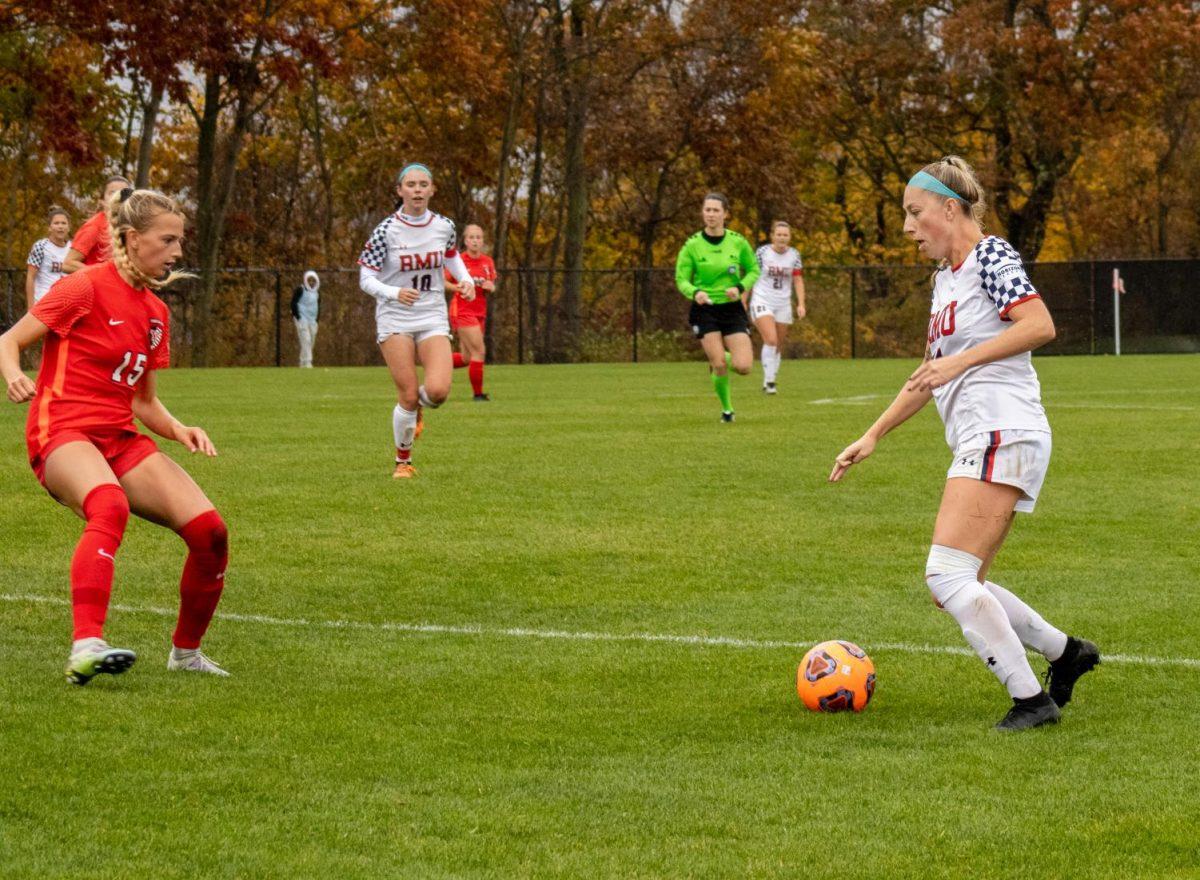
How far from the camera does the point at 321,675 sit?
21.7ft

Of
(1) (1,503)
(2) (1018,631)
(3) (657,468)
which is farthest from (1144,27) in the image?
(2) (1018,631)

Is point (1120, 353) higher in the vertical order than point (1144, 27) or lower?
lower

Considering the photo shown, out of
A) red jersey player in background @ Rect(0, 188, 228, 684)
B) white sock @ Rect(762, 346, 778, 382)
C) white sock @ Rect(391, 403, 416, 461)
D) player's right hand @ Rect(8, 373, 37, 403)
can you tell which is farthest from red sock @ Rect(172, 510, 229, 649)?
white sock @ Rect(762, 346, 778, 382)

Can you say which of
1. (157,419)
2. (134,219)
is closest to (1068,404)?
(157,419)

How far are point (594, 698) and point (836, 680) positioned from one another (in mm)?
839

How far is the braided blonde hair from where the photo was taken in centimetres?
649

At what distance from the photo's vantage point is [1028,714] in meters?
5.66

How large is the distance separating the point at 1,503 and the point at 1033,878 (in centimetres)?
886

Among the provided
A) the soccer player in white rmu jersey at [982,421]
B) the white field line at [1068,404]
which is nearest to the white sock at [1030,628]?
the soccer player in white rmu jersey at [982,421]

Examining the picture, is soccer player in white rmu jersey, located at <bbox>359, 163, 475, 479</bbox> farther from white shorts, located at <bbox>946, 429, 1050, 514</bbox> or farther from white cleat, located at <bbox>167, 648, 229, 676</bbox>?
white shorts, located at <bbox>946, 429, 1050, 514</bbox>

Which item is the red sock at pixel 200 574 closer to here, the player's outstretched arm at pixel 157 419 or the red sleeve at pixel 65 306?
the player's outstretched arm at pixel 157 419

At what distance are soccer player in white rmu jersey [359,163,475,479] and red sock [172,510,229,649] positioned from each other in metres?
7.19

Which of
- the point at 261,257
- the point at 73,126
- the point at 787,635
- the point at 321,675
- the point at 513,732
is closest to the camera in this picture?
the point at 513,732

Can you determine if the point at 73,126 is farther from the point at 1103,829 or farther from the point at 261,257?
the point at 1103,829
